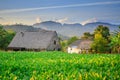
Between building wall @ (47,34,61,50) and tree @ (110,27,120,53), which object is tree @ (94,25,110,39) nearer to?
tree @ (110,27,120,53)

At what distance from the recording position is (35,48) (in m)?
Answer: 58.4

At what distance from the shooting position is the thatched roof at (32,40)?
58656mm

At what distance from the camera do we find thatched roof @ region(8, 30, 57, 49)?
192 ft

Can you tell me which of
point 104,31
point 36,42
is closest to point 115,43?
point 104,31

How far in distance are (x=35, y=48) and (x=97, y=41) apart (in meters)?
12.2

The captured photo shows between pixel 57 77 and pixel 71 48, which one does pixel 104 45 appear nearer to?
pixel 71 48

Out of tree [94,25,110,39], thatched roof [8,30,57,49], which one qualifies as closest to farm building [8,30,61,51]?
thatched roof [8,30,57,49]

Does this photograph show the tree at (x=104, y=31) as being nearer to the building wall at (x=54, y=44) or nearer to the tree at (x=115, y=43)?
the tree at (x=115, y=43)

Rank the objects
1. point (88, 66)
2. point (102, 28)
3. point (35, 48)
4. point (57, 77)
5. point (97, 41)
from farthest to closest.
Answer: point (102, 28) < point (35, 48) < point (97, 41) < point (88, 66) < point (57, 77)

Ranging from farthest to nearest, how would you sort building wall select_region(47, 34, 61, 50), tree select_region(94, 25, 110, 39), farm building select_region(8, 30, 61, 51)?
tree select_region(94, 25, 110, 39)
building wall select_region(47, 34, 61, 50)
farm building select_region(8, 30, 61, 51)

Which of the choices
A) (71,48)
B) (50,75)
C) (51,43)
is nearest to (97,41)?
→ (51,43)

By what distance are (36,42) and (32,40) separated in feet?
4.10

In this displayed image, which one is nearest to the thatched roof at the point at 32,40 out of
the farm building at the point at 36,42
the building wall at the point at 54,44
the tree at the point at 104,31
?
the farm building at the point at 36,42

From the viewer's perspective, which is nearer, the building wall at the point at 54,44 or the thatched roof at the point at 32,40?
the thatched roof at the point at 32,40
